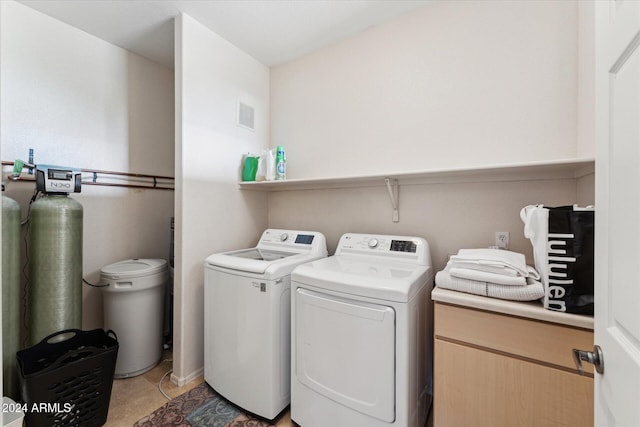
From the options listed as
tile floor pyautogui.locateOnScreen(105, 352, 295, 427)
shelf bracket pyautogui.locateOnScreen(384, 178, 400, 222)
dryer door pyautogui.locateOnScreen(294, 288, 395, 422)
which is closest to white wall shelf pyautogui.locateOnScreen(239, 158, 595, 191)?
shelf bracket pyautogui.locateOnScreen(384, 178, 400, 222)

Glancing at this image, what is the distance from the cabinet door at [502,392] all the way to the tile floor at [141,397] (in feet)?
1.62

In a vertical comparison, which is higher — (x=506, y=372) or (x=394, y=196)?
(x=394, y=196)

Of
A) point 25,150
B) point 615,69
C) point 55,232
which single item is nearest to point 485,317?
point 615,69

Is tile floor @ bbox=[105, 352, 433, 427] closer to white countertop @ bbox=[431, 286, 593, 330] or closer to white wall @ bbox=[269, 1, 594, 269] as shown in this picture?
white countertop @ bbox=[431, 286, 593, 330]

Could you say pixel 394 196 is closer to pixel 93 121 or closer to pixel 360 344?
pixel 360 344

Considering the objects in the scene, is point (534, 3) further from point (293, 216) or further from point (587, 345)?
point (293, 216)

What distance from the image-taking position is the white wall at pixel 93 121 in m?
1.82

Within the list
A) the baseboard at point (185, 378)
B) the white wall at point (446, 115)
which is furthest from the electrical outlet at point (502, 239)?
the baseboard at point (185, 378)

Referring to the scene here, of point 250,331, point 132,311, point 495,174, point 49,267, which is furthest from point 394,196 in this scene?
point 49,267

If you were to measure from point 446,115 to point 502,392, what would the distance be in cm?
153

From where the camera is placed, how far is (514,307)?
1.08 m

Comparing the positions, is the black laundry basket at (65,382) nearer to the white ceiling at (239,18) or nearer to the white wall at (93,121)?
the white wall at (93,121)

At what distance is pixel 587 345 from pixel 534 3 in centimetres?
176

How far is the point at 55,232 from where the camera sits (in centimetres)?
163
